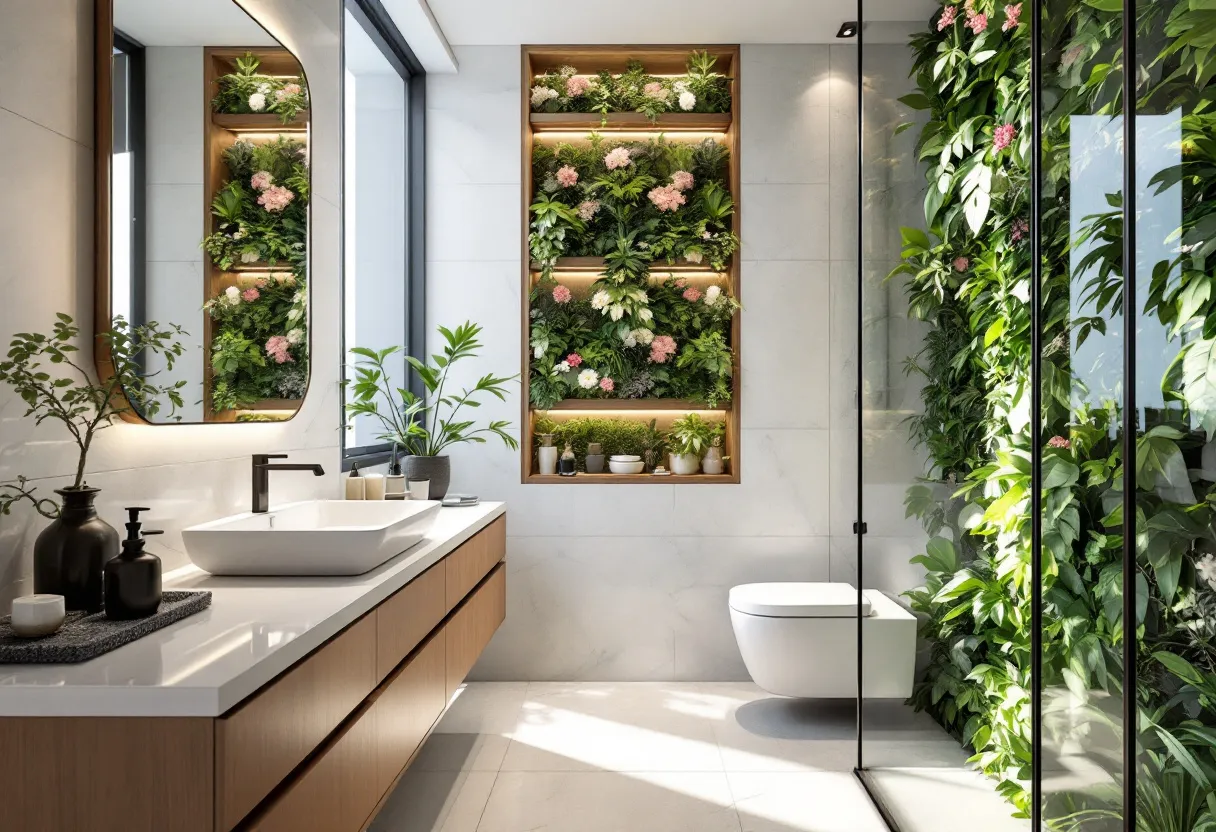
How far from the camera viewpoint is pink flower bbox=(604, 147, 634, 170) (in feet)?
12.6

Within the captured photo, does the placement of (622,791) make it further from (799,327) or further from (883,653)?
(799,327)

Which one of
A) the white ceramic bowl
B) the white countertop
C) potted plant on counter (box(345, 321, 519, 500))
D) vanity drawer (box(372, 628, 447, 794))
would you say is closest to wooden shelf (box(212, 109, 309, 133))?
potted plant on counter (box(345, 321, 519, 500))

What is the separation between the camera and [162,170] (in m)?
1.85

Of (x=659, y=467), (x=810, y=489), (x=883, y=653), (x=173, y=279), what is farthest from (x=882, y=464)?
(x=173, y=279)

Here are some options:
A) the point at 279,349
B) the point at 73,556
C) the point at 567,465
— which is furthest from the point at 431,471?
the point at 73,556

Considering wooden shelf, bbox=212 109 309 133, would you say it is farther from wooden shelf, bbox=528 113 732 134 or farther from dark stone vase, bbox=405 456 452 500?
wooden shelf, bbox=528 113 732 134

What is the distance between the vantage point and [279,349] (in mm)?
2396

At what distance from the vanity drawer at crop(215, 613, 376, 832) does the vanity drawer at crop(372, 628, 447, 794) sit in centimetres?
16

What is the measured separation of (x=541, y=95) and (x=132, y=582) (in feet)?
10.2

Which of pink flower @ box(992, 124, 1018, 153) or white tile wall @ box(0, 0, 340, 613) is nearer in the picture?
white tile wall @ box(0, 0, 340, 613)

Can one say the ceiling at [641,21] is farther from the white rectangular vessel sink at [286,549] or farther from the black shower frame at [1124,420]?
the white rectangular vessel sink at [286,549]

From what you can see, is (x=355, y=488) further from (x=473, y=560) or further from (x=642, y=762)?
(x=642, y=762)

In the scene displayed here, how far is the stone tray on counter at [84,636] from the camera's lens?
116 cm

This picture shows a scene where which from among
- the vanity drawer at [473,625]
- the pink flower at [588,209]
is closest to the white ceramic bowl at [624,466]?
the vanity drawer at [473,625]
